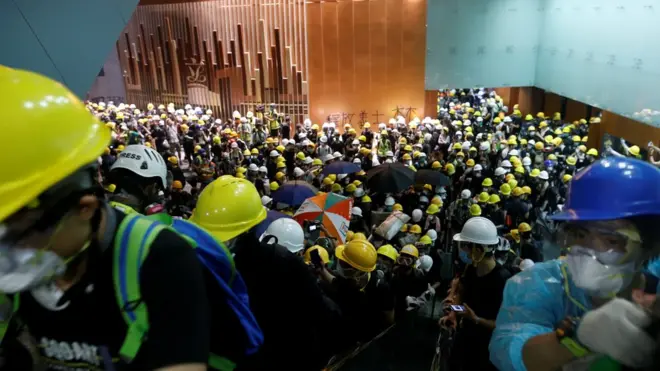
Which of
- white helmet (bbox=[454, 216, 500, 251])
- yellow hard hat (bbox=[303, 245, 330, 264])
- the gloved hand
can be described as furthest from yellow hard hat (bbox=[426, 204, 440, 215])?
the gloved hand

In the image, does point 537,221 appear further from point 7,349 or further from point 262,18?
point 262,18

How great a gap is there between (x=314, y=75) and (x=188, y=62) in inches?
214

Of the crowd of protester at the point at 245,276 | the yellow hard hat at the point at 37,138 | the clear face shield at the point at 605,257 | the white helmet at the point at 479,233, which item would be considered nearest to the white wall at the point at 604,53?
the crowd of protester at the point at 245,276

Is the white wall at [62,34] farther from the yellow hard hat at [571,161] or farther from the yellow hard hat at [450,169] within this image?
the yellow hard hat at [571,161]

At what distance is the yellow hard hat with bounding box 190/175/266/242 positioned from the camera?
2.62m

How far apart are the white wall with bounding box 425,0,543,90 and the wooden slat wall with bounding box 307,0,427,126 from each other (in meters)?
0.58

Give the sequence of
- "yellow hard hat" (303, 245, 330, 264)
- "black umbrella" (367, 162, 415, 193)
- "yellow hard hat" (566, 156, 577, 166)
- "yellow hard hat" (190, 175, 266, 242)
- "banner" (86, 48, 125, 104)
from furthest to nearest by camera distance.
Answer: "banner" (86, 48, 125, 104), "yellow hard hat" (566, 156, 577, 166), "black umbrella" (367, 162, 415, 193), "yellow hard hat" (303, 245, 330, 264), "yellow hard hat" (190, 175, 266, 242)

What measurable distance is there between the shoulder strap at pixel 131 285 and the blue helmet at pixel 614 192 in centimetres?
142

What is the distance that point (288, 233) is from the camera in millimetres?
3982

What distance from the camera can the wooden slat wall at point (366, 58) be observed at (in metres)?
17.6

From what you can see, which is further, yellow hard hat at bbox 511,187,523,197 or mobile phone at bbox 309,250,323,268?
yellow hard hat at bbox 511,187,523,197

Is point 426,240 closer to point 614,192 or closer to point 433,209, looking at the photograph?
point 433,209

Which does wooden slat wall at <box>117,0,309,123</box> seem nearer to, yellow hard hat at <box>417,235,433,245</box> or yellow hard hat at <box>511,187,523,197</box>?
yellow hard hat at <box>511,187,523,197</box>

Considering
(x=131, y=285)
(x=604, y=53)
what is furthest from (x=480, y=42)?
(x=131, y=285)
